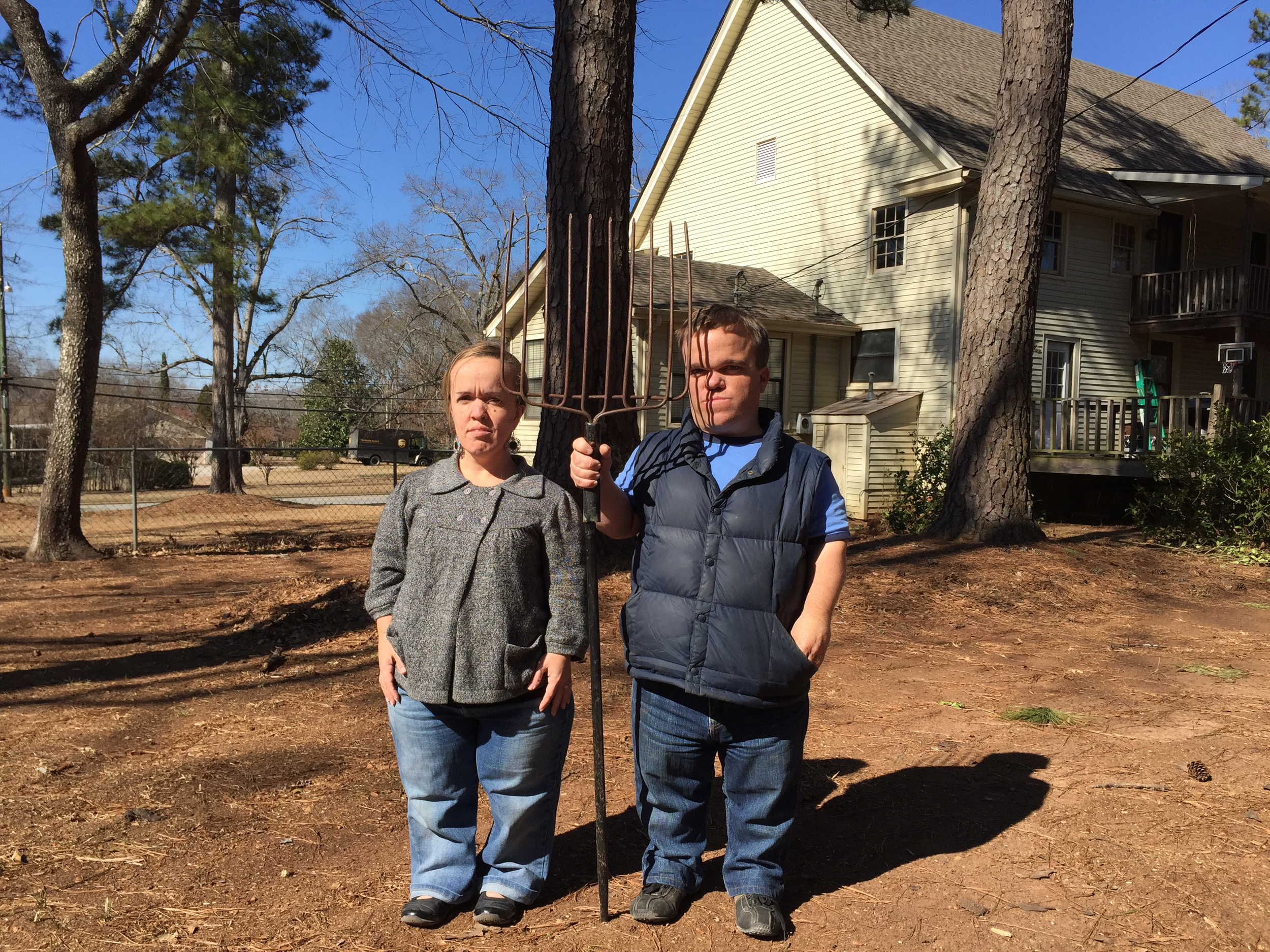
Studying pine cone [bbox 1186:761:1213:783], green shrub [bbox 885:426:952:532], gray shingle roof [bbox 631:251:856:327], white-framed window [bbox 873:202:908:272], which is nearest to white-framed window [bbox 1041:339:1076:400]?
white-framed window [bbox 873:202:908:272]

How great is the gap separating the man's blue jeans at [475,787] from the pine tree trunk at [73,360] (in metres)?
8.74

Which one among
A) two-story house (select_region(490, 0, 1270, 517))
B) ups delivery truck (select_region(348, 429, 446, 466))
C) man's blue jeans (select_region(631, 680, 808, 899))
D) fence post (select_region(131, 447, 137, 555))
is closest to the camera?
man's blue jeans (select_region(631, 680, 808, 899))

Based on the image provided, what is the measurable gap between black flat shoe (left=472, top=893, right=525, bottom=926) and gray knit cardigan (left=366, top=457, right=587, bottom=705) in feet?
1.94

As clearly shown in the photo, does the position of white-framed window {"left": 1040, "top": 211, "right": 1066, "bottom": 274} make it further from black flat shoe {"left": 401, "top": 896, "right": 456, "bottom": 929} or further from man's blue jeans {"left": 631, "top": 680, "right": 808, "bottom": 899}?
black flat shoe {"left": 401, "top": 896, "right": 456, "bottom": 929}

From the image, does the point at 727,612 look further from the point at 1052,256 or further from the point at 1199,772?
the point at 1052,256

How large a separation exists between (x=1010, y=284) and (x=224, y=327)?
1720cm

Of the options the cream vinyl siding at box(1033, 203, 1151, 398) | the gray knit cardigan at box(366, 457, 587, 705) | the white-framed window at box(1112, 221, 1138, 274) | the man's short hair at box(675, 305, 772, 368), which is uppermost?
the white-framed window at box(1112, 221, 1138, 274)

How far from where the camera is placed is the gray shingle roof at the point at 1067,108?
17.1 metres

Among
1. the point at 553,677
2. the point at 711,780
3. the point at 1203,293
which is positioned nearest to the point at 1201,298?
the point at 1203,293

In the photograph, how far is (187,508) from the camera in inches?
645

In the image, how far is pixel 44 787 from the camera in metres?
3.59

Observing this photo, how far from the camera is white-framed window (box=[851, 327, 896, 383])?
57.3ft

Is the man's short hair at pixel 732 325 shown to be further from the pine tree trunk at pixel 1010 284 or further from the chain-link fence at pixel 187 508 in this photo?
the chain-link fence at pixel 187 508

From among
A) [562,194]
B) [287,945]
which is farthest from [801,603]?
[562,194]
